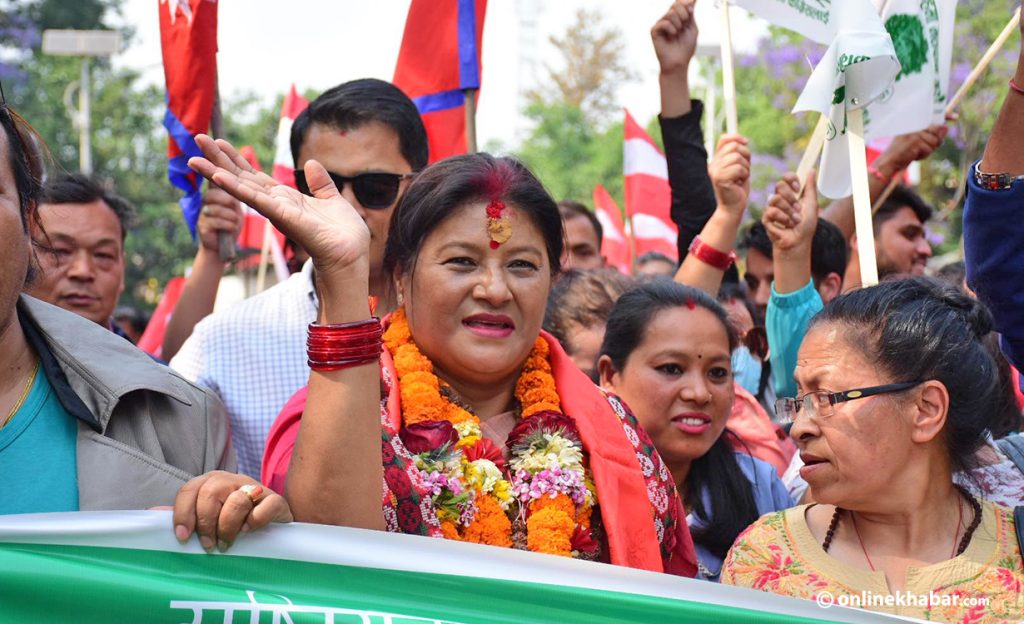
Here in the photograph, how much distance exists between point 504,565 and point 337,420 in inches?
15.4

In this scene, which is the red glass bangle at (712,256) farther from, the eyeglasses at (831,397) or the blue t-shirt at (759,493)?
the eyeglasses at (831,397)

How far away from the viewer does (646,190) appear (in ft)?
25.8

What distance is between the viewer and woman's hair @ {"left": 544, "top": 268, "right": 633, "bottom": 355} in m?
4.52

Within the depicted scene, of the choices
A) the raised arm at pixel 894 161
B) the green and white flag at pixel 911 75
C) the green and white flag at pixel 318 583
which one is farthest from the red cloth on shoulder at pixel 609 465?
the raised arm at pixel 894 161

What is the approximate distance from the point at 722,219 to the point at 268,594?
249 centimetres

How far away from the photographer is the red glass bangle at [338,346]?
86.3 inches

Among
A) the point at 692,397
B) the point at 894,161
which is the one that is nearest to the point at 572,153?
the point at 894,161

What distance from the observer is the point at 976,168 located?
2.56m

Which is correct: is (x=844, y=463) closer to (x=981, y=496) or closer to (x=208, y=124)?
(x=981, y=496)

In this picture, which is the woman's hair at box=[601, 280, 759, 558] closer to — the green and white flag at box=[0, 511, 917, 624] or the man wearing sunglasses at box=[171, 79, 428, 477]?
the man wearing sunglasses at box=[171, 79, 428, 477]

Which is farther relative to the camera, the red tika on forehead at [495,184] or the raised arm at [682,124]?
the raised arm at [682,124]

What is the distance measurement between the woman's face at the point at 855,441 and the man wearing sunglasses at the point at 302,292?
1405 millimetres

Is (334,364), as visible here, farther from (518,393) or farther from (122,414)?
(518,393)

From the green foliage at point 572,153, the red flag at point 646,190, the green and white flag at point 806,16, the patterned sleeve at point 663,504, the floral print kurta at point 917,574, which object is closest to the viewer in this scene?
the floral print kurta at point 917,574
